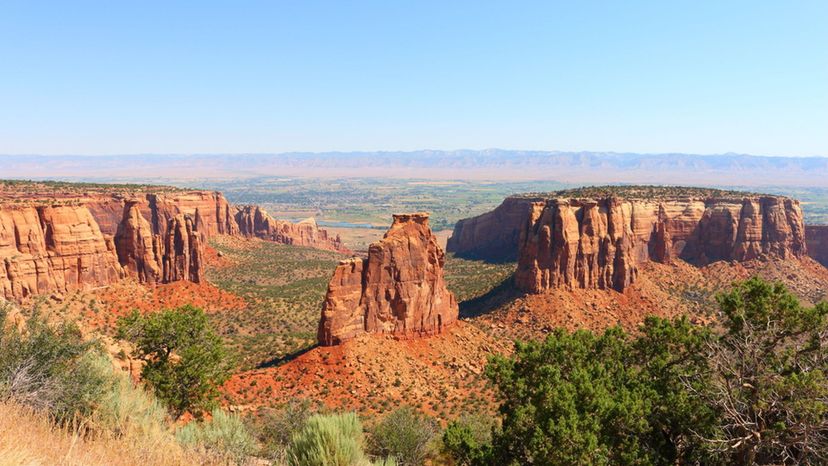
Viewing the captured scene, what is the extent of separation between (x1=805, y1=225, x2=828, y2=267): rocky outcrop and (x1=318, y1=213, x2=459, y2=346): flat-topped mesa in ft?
258

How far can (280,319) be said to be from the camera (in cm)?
5797

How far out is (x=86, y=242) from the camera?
5334 centimetres

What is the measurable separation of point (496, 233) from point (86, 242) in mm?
74227

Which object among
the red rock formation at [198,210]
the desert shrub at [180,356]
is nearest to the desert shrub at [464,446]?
the desert shrub at [180,356]

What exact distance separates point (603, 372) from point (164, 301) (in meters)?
51.1

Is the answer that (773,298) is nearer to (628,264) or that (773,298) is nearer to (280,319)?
(628,264)

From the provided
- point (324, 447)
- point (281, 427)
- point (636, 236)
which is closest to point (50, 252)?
point (281, 427)

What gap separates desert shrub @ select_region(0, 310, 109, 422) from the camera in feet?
46.0

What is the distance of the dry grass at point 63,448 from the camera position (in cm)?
945

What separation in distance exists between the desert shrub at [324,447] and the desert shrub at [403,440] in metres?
7.55

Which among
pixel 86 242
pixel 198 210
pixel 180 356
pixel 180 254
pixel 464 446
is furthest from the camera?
pixel 198 210

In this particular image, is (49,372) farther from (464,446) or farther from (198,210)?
(198,210)

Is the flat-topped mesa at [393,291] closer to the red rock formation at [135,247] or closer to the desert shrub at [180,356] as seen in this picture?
the desert shrub at [180,356]

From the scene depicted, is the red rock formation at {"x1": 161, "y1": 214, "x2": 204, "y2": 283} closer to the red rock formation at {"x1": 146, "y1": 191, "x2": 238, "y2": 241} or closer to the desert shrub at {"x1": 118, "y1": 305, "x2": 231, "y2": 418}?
the red rock formation at {"x1": 146, "y1": 191, "x2": 238, "y2": 241}
